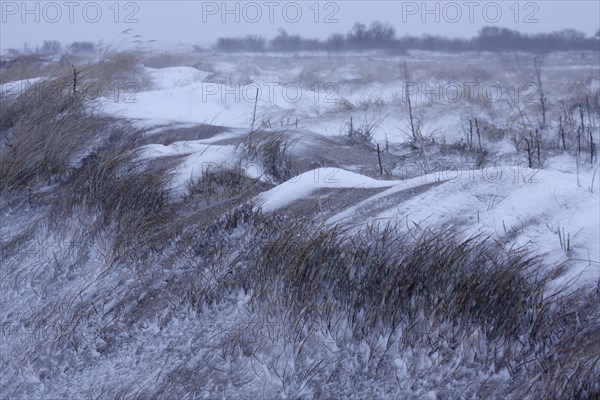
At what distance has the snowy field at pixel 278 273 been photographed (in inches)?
111

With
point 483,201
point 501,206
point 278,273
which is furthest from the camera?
point 483,201

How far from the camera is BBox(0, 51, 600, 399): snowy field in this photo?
9.24ft

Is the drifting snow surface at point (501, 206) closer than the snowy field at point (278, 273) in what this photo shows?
No

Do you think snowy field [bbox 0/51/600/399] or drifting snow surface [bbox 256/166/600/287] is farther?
drifting snow surface [bbox 256/166/600/287]

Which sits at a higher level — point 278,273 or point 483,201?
point 483,201

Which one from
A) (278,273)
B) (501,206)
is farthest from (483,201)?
(278,273)

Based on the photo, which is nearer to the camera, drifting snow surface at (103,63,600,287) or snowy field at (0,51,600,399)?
snowy field at (0,51,600,399)

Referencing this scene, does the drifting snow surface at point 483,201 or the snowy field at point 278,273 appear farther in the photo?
the drifting snow surface at point 483,201

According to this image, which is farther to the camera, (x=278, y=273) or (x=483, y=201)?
(x=483, y=201)

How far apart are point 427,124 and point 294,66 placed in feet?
45.5

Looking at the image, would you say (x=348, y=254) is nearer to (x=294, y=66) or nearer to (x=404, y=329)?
(x=404, y=329)

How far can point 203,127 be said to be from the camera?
6246mm

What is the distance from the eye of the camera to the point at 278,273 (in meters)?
3.33

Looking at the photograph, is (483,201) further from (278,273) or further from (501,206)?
(278,273)
